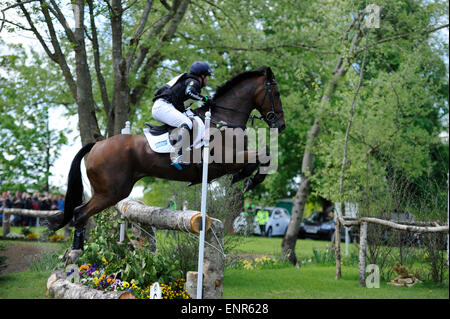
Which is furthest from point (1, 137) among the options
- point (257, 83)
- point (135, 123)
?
point (257, 83)

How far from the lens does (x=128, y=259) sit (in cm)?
579

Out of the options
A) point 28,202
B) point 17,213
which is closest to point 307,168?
point 17,213

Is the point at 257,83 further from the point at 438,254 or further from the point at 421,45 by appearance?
the point at 421,45

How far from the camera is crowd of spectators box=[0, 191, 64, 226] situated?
15164 mm

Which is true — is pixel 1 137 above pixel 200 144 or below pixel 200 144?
above

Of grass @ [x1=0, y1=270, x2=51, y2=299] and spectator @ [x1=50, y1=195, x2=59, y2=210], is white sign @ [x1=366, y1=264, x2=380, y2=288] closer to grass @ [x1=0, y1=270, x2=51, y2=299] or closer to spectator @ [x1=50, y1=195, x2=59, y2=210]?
grass @ [x1=0, y1=270, x2=51, y2=299]

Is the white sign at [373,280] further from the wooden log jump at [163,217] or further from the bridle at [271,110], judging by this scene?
the wooden log jump at [163,217]

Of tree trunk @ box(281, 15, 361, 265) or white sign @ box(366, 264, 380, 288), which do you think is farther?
tree trunk @ box(281, 15, 361, 265)

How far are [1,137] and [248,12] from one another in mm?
9450

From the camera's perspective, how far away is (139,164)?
5203mm

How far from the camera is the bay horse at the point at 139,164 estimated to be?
5109 mm

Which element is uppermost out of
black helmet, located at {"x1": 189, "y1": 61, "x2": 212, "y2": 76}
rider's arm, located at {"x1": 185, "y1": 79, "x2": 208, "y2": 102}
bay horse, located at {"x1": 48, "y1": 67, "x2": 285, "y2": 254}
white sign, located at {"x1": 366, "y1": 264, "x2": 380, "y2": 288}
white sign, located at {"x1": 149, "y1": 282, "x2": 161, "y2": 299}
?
black helmet, located at {"x1": 189, "y1": 61, "x2": 212, "y2": 76}

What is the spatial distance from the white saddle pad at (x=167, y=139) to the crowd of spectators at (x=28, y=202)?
37.5 ft

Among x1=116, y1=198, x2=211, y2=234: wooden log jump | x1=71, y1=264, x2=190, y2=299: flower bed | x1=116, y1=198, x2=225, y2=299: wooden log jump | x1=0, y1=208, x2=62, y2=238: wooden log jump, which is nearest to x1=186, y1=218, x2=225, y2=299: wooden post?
x1=116, y1=198, x2=225, y2=299: wooden log jump
